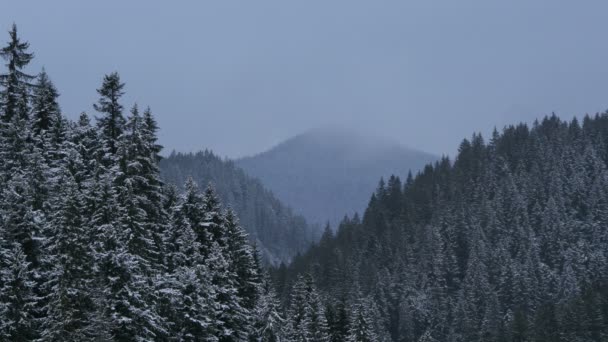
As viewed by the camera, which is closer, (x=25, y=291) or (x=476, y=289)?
(x=25, y=291)

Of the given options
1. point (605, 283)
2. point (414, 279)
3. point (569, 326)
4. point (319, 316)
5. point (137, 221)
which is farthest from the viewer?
point (414, 279)

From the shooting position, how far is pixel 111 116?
39.1 meters

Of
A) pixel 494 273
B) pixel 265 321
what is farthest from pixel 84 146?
pixel 494 273

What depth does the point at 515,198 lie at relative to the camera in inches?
7697

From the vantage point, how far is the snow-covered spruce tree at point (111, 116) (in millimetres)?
38469

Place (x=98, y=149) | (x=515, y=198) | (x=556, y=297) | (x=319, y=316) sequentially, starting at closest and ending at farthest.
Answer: (x=98, y=149) → (x=319, y=316) → (x=556, y=297) → (x=515, y=198)

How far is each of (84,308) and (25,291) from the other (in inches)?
103

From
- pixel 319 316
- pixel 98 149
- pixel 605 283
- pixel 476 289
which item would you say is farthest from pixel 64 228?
pixel 476 289

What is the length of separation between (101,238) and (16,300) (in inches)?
169

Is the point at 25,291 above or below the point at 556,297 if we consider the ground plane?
below

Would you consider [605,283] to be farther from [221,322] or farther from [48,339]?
[48,339]

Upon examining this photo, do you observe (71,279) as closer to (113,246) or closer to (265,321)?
(113,246)

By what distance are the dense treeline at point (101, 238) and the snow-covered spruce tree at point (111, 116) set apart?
54 mm

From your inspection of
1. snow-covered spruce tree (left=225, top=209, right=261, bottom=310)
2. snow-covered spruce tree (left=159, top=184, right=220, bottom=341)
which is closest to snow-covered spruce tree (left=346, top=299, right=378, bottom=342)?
snow-covered spruce tree (left=225, top=209, right=261, bottom=310)
